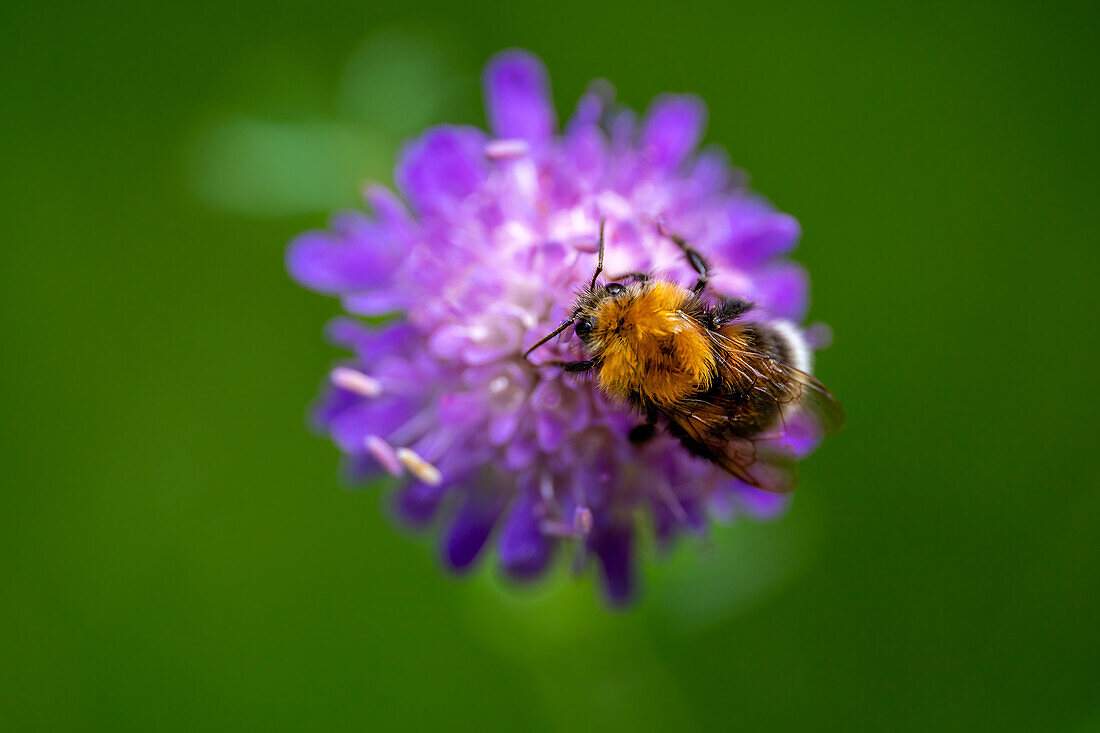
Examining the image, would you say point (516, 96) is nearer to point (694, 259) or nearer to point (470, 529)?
point (694, 259)

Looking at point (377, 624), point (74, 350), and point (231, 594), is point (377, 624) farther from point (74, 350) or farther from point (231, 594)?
point (74, 350)

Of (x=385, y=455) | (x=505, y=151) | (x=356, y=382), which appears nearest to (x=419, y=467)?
(x=385, y=455)

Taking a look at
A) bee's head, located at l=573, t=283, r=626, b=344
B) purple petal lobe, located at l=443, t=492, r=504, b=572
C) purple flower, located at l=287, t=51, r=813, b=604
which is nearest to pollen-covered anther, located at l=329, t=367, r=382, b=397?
purple flower, located at l=287, t=51, r=813, b=604

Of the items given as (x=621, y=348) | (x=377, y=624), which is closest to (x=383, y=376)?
(x=621, y=348)

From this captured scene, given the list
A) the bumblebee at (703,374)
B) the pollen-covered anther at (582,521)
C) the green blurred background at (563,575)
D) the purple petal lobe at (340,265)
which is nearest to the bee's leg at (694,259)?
the bumblebee at (703,374)

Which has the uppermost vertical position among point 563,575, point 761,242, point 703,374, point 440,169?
point 761,242

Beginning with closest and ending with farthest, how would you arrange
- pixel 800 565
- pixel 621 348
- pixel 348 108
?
pixel 621 348 → pixel 348 108 → pixel 800 565
